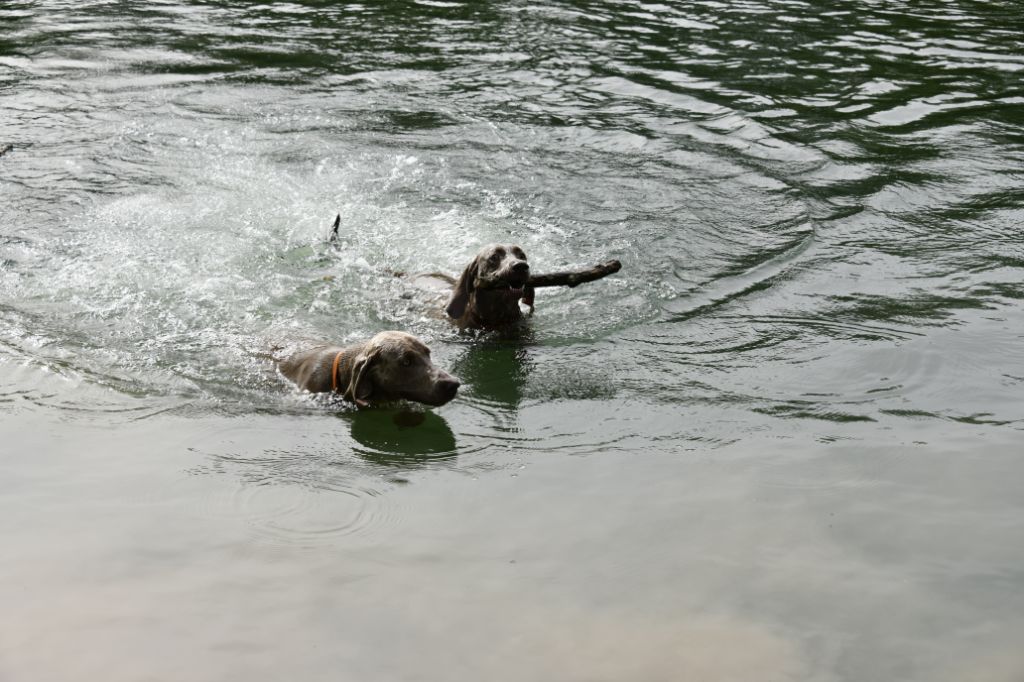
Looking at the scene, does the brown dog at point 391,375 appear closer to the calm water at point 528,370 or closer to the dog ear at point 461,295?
the calm water at point 528,370

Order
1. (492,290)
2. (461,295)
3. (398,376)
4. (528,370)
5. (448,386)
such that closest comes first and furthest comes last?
(448,386)
(398,376)
(528,370)
(492,290)
(461,295)

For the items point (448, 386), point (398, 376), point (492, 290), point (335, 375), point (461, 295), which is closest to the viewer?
point (448, 386)

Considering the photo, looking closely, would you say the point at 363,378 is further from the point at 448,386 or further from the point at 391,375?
the point at 448,386

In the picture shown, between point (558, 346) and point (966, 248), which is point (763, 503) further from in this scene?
point (966, 248)

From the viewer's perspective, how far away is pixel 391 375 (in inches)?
294

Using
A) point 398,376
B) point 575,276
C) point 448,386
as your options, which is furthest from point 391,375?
point 575,276

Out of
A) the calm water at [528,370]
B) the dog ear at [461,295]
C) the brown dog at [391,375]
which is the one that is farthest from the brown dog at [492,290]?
the brown dog at [391,375]

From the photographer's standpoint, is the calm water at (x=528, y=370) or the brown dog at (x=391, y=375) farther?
the brown dog at (x=391, y=375)

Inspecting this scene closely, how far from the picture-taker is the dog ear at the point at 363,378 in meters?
7.51

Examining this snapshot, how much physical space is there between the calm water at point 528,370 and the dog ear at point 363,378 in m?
0.22

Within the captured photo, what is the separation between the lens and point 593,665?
4789 mm

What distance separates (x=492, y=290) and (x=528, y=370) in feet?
2.61

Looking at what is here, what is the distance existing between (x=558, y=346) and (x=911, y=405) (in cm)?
275

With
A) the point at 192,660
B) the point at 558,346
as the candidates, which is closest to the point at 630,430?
the point at 558,346
